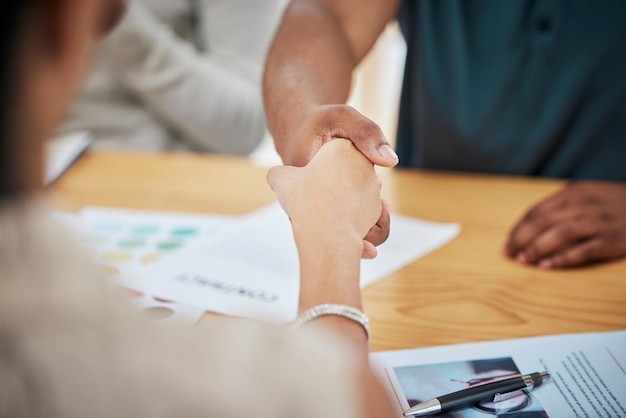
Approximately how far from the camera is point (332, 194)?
47 cm

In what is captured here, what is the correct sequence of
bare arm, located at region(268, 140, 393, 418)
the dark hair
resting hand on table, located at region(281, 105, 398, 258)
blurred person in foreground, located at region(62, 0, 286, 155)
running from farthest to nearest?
blurred person in foreground, located at region(62, 0, 286, 155)
resting hand on table, located at region(281, 105, 398, 258)
bare arm, located at region(268, 140, 393, 418)
the dark hair

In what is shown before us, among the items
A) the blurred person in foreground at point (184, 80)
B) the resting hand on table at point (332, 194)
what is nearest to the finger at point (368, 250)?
the resting hand on table at point (332, 194)

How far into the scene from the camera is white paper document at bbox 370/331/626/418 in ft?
1.57

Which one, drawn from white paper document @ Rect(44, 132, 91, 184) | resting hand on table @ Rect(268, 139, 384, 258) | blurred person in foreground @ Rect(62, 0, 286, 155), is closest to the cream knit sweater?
resting hand on table @ Rect(268, 139, 384, 258)

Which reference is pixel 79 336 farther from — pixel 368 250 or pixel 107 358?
pixel 368 250

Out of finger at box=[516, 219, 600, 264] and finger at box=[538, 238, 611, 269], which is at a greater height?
finger at box=[516, 219, 600, 264]

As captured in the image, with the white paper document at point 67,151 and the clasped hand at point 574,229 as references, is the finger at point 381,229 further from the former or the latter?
the white paper document at point 67,151

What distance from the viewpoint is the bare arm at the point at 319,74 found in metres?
0.53

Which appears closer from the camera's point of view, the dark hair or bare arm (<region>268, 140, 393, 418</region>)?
the dark hair

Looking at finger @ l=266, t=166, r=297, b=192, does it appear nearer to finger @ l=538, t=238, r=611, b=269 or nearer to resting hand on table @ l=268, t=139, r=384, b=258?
resting hand on table @ l=268, t=139, r=384, b=258

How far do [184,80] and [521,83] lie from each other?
0.55 m

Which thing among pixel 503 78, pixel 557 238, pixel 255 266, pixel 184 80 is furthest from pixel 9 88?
pixel 184 80

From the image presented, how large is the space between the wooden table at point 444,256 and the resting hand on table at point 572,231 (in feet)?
0.05

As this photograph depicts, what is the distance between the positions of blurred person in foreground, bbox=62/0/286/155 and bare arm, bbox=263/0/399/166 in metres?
0.32
